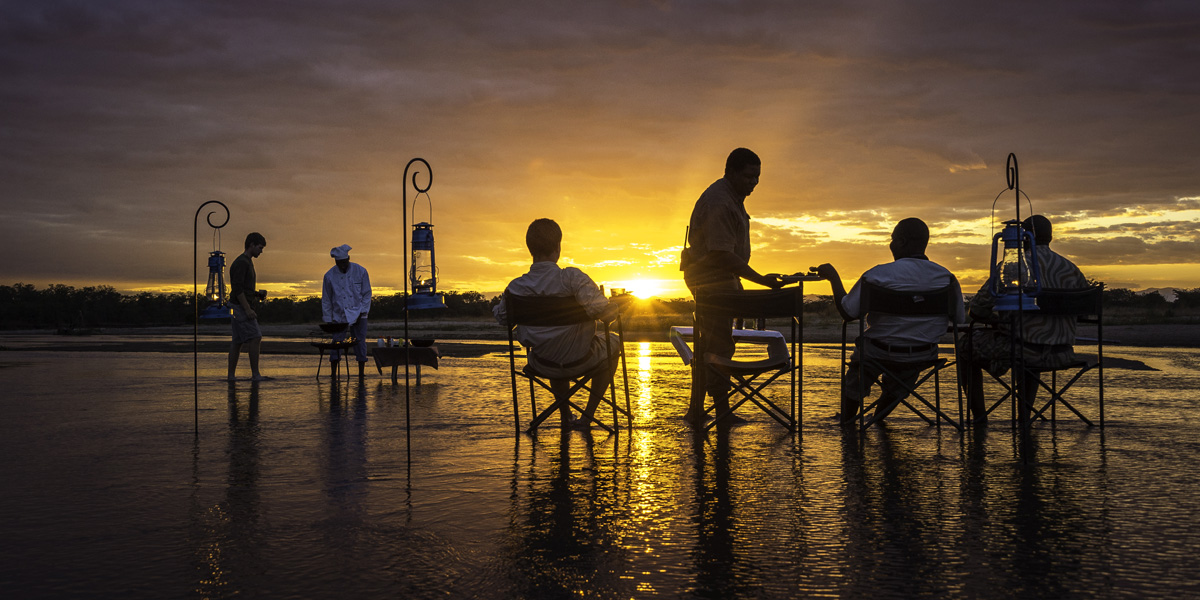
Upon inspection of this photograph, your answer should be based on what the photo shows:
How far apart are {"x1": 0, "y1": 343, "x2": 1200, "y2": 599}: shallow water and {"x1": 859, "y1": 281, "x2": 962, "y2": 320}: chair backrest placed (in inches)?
39.6

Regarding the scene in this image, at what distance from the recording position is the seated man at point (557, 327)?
693 cm

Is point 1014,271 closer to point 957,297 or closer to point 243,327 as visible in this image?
point 957,297

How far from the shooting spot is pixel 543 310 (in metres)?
6.77

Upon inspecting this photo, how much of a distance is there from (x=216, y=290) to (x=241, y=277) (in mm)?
2396

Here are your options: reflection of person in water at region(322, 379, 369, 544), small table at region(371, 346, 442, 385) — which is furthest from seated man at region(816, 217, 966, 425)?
small table at region(371, 346, 442, 385)

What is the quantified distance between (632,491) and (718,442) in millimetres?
1948

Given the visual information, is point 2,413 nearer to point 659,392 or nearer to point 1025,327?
point 659,392

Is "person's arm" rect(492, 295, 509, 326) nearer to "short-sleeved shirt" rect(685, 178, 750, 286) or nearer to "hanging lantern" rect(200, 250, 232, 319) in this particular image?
"short-sleeved shirt" rect(685, 178, 750, 286)

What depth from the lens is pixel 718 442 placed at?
21.8ft

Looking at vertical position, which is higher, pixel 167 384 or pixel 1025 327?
pixel 1025 327

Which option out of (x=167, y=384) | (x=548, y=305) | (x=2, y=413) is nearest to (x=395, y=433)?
(x=548, y=305)

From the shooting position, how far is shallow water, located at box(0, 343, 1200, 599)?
10.8 feet

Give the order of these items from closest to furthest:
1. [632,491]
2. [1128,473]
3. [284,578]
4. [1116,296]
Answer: [284,578] → [632,491] → [1128,473] → [1116,296]

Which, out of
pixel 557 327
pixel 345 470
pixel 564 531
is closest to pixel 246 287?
pixel 557 327
